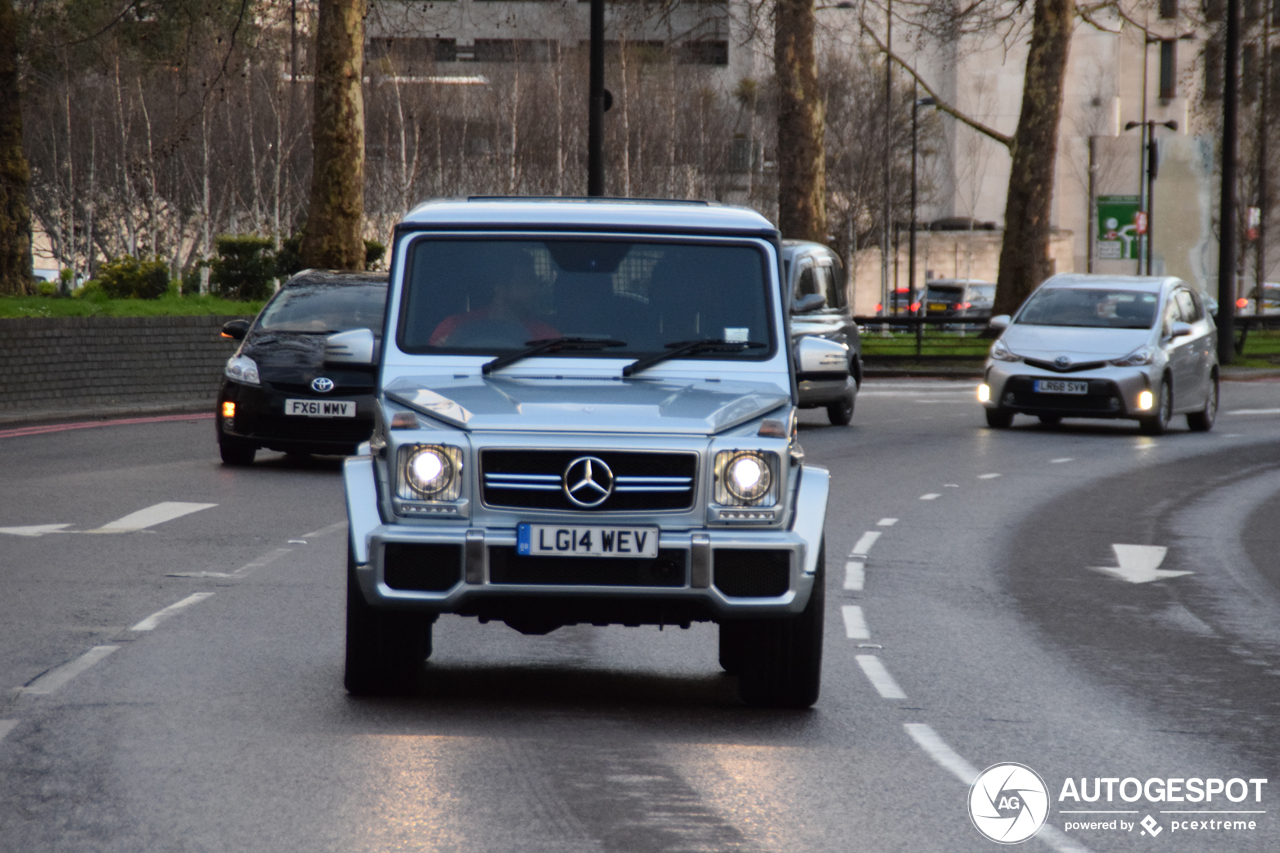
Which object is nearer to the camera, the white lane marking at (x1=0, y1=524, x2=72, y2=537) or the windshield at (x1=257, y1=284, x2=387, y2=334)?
the white lane marking at (x1=0, y1=524, x2=72, y2=537)

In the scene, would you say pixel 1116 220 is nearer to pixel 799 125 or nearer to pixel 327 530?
pixel 799 125

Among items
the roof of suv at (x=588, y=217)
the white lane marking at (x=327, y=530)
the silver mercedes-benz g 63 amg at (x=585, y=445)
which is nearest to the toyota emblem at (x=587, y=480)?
the silver mercedes-benz g 63 amg at (x=585, y=445)

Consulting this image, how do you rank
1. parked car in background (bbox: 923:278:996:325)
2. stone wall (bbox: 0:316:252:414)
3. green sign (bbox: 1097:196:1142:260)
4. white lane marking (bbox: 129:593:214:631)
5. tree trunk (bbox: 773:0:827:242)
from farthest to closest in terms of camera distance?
parked car in background (bbox: 923:278:996:325) < green sign (bbox: 1097:196:1142:260) < tree trunk (bbox: 773:0:827:242) < stone wall (bbox: 0:316:252:414) < white lane marking (bbox: 129:593:214:631)

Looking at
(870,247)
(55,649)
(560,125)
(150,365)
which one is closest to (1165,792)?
(55,649)

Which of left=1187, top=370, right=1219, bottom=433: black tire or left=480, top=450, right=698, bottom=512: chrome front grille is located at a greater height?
left=480, top=450, right=698, bottom=512: chrome front grille

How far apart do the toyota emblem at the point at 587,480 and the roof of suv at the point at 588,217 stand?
52.7 inches

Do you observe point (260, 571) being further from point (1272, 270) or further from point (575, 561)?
point (1272, 270)

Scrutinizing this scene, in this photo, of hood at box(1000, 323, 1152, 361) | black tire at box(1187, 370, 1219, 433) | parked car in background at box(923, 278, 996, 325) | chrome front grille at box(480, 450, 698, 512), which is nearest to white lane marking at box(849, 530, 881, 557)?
chrome front grille at box(480, 450, 698, 512)

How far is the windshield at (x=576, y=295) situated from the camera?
769cm

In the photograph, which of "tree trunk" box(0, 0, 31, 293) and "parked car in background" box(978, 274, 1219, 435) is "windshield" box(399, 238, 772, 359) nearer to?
"parked car in background" box(978, 274, 1219, 435)

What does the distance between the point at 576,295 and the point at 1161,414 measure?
52.0ft

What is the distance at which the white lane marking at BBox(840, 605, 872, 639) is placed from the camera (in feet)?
30.3

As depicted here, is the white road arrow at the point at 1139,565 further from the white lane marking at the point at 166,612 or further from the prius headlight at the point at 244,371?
the prius headlight at the point at 244,371

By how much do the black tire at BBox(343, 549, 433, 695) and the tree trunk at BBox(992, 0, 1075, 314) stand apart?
3359 centimetres
